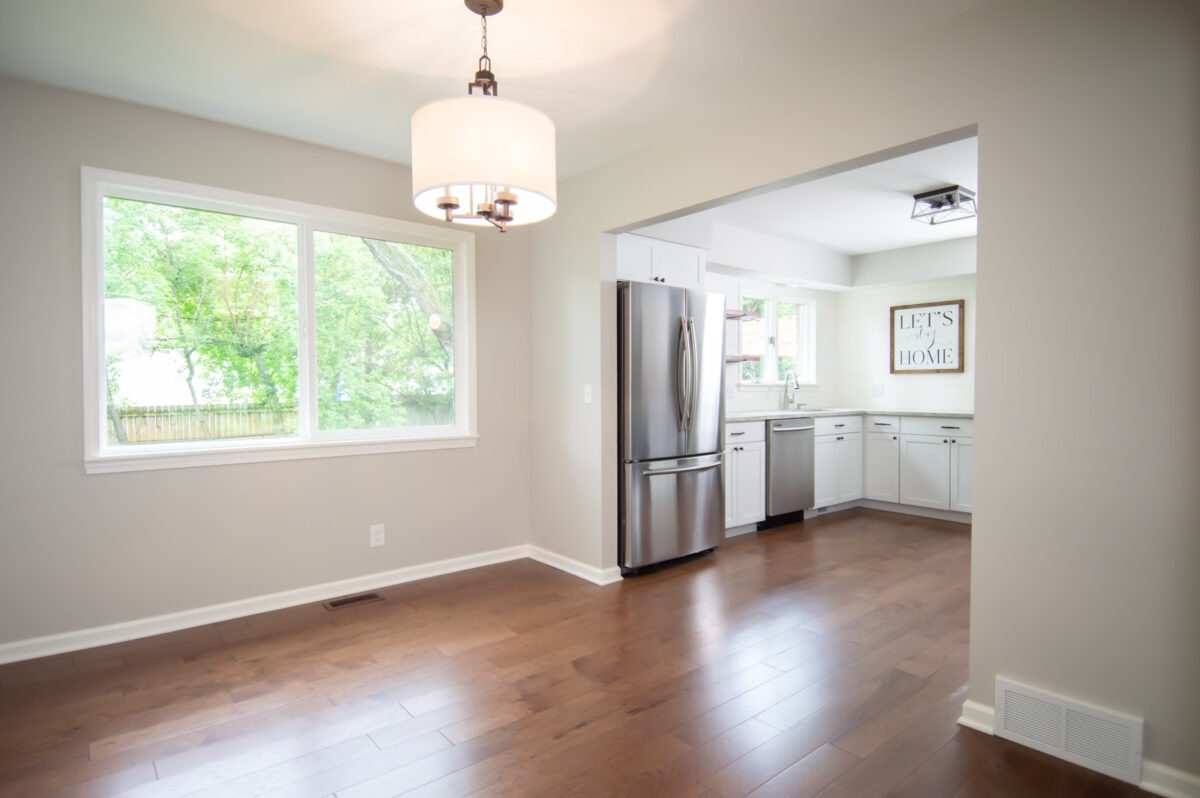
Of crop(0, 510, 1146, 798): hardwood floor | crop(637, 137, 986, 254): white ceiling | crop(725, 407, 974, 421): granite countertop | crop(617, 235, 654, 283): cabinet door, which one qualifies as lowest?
crop(0, 510, 1146, 798): hardwood floor

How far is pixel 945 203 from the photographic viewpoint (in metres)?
4.30

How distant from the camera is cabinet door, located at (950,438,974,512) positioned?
5152 millimetres

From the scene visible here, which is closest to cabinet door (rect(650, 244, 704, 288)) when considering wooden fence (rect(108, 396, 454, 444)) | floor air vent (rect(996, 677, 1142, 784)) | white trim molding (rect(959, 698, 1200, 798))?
wooden fence (rect(108, 396, 454, 444))

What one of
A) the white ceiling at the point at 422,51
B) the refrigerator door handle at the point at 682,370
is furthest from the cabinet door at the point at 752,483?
the white ceiling at the point at 422,51

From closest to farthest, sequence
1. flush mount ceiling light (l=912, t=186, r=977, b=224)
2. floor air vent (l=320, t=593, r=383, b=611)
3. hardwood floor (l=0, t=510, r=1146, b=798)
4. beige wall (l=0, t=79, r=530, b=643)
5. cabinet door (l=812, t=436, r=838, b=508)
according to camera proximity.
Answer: hardwood floor (l=0, t=510, r=1146, b=798), beige wall (l=0, t=79, r=530, b=643), floor air vent (l=320, t=593, r=383, b=611), flush mount ceiling light (l=912, t=186, r=977, b=224), cabinet door (l=812, t=436, r=838, b=508)

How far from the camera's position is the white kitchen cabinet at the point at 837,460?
18.0 ft

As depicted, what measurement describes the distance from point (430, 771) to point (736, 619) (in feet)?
5.78

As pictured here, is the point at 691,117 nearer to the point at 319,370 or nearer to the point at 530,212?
the point at 530,212

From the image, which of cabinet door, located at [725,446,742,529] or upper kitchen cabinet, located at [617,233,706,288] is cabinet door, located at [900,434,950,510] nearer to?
cabinet door, located at [725,446,742,529]

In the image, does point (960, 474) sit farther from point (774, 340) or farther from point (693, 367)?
point (693, 367)

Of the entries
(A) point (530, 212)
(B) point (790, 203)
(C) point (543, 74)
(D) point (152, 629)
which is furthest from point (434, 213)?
(B) point (790, 203)

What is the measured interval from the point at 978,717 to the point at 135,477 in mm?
3708

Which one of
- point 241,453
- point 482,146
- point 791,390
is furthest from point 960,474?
point 241,453

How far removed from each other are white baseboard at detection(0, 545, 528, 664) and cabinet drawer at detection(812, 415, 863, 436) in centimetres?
279
